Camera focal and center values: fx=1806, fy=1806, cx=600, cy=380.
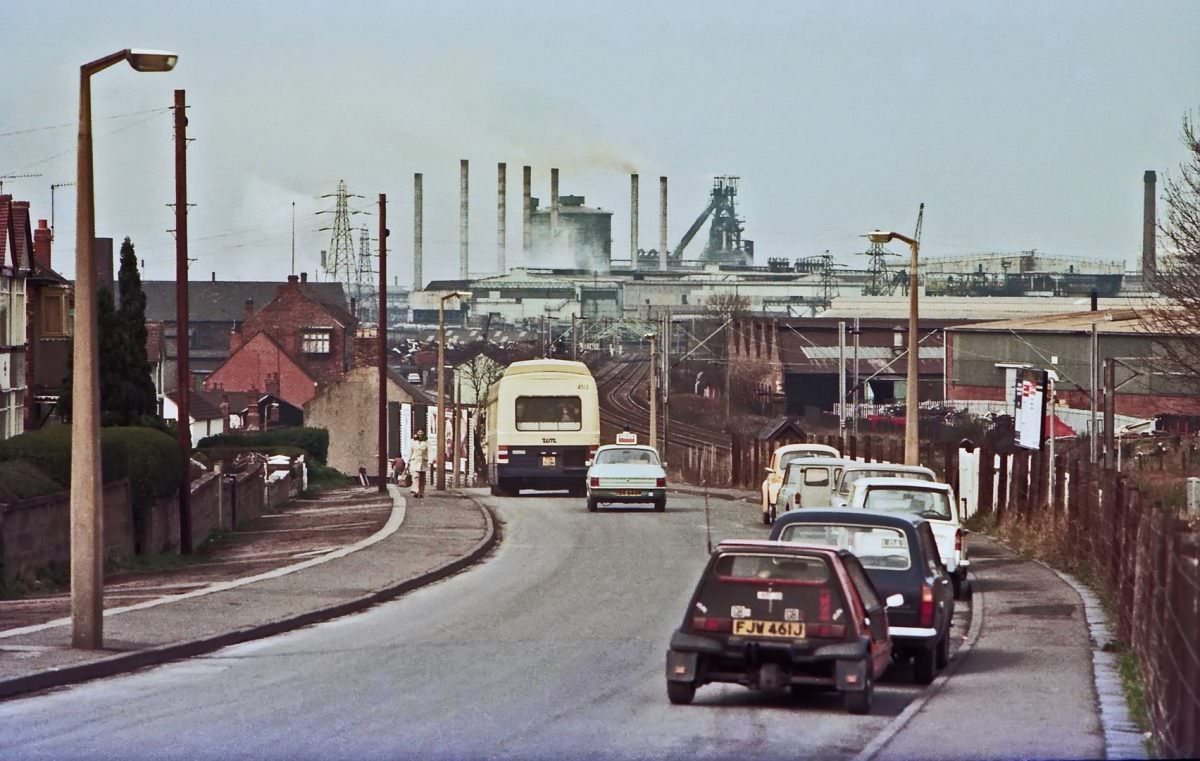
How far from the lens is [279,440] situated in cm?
8656

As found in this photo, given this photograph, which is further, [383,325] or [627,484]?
[383,325]

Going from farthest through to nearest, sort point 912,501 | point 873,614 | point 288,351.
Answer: point 288,351 → point 912,501 → point 873,614

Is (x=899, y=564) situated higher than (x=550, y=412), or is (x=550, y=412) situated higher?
(x=550, y=412)

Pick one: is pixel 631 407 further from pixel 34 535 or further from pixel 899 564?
pixel 899 564

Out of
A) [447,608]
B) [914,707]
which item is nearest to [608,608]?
[447,608]

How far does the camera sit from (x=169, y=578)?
2678 cm

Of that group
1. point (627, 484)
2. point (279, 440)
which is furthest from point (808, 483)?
point (279, 440)

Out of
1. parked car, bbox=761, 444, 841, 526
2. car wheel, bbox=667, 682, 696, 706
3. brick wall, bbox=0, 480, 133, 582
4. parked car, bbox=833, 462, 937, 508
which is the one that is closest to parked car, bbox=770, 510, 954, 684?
car wheel, bbox=667, 682, 696, 706

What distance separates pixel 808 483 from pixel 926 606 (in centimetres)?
1932

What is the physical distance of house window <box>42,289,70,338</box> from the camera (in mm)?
55312

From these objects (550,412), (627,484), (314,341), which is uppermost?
(314,341)

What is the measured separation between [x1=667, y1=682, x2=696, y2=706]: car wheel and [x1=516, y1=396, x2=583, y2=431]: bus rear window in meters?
35.7

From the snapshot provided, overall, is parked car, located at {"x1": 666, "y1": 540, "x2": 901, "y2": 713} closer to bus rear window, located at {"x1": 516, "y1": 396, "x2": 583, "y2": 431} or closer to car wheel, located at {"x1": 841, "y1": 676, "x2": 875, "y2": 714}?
car wheel, located at {"x1": 841, "y1": 676, "x2": 875, "y2": 714}

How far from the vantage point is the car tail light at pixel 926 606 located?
16.5 meters
